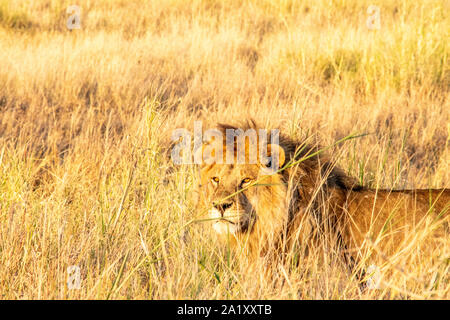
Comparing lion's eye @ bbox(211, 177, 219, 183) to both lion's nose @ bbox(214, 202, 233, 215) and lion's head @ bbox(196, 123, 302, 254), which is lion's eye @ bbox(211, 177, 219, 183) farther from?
lion's nose @ bbox(214, 202, 233, 215)

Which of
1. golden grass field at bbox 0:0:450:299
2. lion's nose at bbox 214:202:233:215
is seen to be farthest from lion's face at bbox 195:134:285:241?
golden grass field at bbox 0:0:450:299

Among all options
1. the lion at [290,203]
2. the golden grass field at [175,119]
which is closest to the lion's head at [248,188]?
the lion at [290,203]

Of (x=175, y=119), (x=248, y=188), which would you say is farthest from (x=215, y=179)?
(x=175, y=119)

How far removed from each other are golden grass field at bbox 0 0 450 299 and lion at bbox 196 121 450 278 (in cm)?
17

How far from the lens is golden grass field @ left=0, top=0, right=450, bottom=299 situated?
9.57 feet

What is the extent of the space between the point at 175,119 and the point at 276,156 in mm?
2686

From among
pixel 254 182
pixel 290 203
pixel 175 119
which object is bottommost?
pixel 175 119

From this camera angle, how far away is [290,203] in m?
3.25

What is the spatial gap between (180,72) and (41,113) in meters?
2.22

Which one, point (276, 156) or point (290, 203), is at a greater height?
point (276, 156)

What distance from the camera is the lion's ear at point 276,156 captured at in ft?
10.4

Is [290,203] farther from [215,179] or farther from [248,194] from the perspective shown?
[215,179]

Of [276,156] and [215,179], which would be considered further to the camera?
[215,179]

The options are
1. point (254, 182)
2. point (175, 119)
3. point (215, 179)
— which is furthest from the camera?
point (175, 119)
